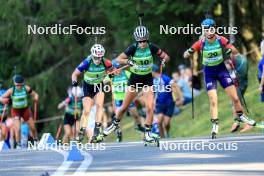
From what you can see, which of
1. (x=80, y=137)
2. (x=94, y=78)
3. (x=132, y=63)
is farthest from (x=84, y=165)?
(x=94, y=78)

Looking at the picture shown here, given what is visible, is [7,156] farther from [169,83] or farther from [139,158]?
[169,83]

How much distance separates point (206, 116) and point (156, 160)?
12658mm

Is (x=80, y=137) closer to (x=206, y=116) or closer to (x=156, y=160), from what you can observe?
(x=156, y=160)

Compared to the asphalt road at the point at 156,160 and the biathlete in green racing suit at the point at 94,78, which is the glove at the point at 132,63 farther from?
the asphalt road at the point at 156,160

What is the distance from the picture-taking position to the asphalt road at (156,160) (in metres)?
13.9

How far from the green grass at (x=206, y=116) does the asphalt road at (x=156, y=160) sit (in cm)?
456

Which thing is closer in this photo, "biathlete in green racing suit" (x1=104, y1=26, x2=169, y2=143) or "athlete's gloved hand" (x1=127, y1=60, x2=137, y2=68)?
"biathlete in green racing suit" (x1=104, y1=26, x2=169, y2=143)

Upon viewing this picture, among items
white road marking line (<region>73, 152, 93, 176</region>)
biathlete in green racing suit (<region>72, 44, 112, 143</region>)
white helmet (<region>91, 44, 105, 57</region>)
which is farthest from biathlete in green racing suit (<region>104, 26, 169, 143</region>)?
white road marking line (<region>73, 152, 93, 176</region>)

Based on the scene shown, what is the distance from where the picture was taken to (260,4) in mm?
31672

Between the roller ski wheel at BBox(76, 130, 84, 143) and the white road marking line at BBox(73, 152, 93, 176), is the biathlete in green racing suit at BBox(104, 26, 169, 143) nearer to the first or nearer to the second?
the white road marking line at BBox(73, 152, 93, 176)

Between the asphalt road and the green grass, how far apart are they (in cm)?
456

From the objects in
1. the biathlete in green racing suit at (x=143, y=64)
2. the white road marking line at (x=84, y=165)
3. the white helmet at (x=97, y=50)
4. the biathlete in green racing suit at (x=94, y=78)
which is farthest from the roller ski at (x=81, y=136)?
the white road marking line at (x=84, y=165)

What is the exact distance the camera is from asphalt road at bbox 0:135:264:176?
45.7 feet

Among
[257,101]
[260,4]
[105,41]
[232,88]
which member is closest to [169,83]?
[257,101]
